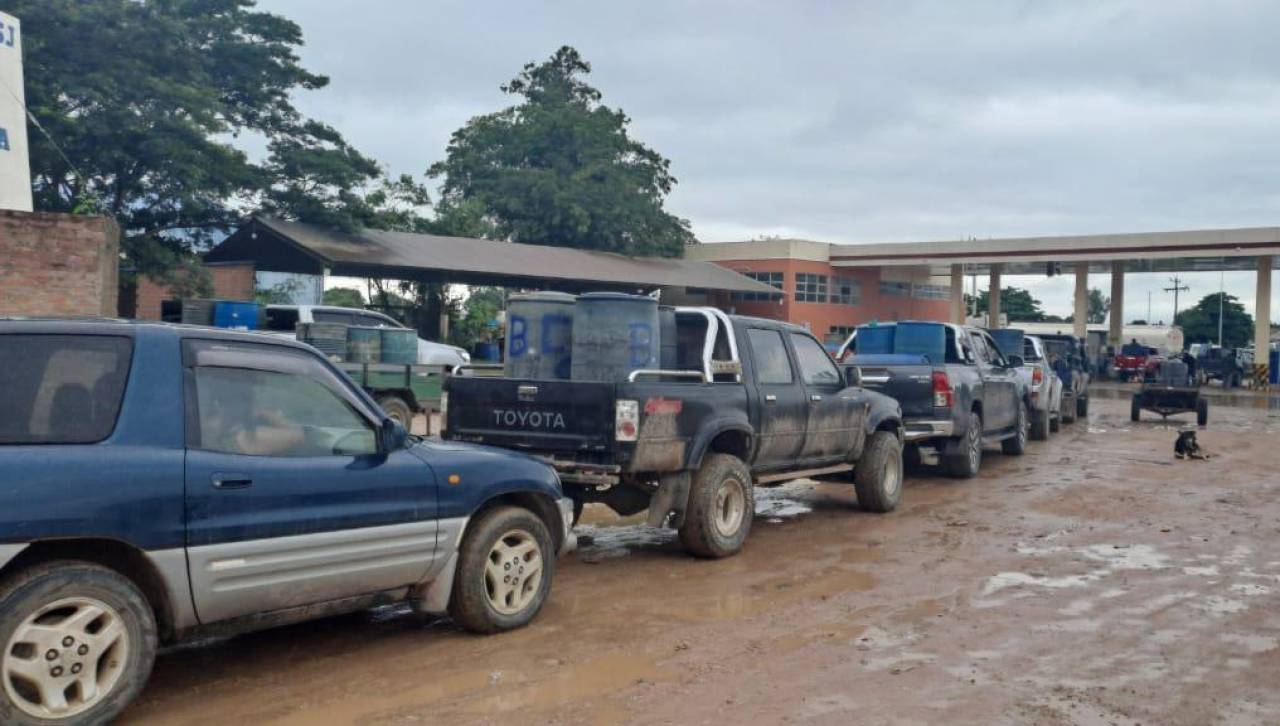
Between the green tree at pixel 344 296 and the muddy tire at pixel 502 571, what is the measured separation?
34.0 m

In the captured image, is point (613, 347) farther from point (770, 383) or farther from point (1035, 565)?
point (1035, 565)

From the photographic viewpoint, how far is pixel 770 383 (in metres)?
9.17

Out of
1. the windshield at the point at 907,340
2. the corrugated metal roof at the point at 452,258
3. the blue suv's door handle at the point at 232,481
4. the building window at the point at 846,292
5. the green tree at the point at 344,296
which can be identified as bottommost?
the blue suv's door handle at the point at 232,481

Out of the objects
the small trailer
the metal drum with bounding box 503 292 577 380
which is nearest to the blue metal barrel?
the metal drum with bounding box 503 292 577 380

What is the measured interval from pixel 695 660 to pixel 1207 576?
4647 millimetres

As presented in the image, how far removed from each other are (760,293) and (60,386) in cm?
4401

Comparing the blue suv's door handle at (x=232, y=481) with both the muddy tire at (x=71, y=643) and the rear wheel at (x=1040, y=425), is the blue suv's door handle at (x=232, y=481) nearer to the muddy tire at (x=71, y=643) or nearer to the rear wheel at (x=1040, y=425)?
the muddy tire at (x=71, y=643)

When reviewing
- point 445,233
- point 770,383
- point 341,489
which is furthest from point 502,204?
point 341,489

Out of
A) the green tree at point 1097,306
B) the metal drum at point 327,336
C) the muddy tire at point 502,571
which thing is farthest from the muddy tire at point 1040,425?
the green tree at point 1097,306

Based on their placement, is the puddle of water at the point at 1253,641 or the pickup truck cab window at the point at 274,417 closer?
the pickup truck cab window at the point at 274,417

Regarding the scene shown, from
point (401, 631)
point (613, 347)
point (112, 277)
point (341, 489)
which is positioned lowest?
point (401, 631)

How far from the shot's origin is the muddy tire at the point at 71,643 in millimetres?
4199

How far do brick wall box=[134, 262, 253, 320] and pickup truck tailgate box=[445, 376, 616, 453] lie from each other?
856 inches

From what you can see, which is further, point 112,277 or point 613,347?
point 112,277
